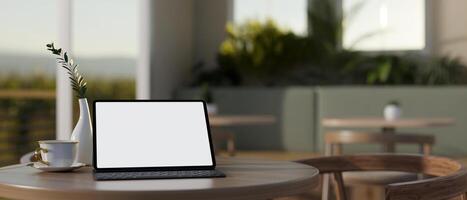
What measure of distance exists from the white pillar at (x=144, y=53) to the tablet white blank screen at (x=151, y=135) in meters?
5.30

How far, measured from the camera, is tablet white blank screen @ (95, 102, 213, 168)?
5.04 feet

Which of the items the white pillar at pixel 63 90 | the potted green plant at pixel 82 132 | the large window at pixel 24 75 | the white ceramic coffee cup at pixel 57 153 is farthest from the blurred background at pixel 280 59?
the white ceramic coffee cup at pixel 57 153

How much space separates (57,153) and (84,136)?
11 cm

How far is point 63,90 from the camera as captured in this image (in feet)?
17.4

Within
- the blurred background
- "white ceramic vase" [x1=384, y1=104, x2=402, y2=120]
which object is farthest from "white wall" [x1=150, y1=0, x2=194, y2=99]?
"white ceramic vase" [x1=384, y1=104, x2=402, y2=120]

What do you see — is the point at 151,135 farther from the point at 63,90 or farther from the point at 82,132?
the point at 63,90

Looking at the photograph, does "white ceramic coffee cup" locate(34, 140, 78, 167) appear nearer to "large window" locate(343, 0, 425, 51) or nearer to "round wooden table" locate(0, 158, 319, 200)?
"round wooden table" locate(0, 158, 319, 200)

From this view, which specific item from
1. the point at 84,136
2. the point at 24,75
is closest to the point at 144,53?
the point at 24,75

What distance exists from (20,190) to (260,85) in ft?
21.5

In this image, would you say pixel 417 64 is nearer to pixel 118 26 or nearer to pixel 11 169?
pixel 118 26

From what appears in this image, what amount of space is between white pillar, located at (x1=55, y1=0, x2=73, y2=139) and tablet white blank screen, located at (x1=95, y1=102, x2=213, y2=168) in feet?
12.3

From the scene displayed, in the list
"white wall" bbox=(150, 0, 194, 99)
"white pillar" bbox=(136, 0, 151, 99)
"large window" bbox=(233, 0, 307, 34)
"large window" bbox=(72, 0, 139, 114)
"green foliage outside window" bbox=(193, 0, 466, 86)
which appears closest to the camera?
"large window" bbox=(72, 0, 139, 114)

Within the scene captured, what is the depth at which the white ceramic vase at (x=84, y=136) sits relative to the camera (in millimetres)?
1634

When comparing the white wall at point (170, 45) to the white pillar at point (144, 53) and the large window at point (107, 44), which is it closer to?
the white pillar at point (144, 53)
